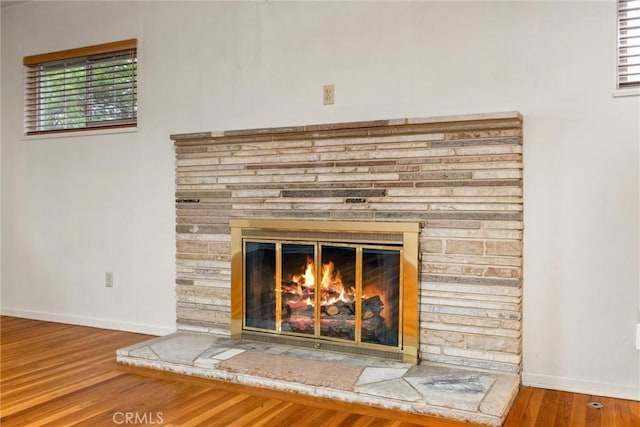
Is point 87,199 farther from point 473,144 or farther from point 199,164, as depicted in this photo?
point 473,144

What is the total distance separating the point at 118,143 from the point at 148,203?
545 millimetres

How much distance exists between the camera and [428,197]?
10.1ft

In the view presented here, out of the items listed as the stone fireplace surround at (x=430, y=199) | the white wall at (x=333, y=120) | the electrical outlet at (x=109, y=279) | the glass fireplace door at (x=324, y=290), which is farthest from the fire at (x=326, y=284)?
the electrical outlet at (x=109, y=279)

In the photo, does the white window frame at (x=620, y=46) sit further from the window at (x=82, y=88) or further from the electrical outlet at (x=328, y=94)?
the window at (x=82, y=88)

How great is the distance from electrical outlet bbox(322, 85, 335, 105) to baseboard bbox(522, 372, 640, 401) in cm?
192

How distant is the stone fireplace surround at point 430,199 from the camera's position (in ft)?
9.46

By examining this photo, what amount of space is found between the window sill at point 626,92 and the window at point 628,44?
0.18ft

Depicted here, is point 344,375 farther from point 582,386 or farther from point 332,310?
point 582,386

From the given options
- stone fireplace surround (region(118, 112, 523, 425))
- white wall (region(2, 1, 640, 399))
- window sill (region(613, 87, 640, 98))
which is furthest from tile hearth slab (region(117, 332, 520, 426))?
window sill (region(613, 87, 640, 98))

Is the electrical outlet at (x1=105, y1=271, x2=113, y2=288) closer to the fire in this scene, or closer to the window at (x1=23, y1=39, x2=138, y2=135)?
the window at (x1=23, y1=39, x2=138, y2=135)

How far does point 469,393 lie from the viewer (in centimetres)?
256

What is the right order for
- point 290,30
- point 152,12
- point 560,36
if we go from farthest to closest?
point 152,12 → point 290,30 → point 560,36

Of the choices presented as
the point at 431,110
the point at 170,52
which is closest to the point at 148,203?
the point at 170,52

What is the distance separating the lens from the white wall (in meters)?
2.79
